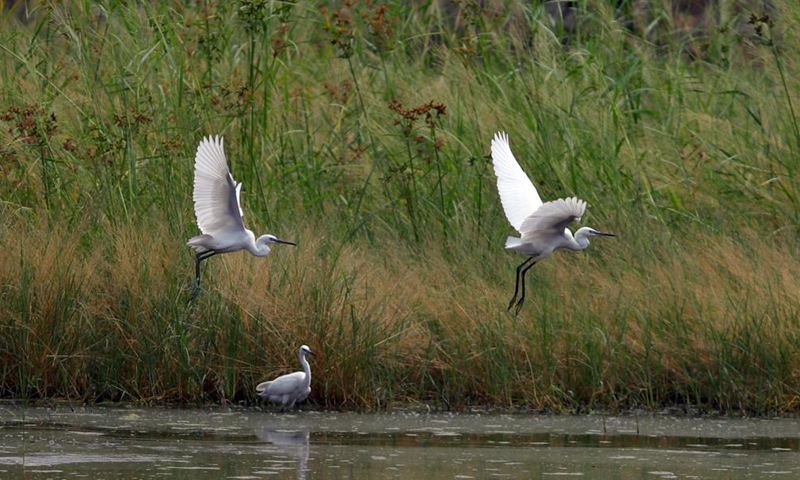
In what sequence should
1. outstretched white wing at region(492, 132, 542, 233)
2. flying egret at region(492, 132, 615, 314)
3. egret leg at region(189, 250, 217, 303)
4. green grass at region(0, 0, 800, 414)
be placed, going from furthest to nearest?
1. outstretched white wing at region(492, 132, 542, 233)
2. green grass at region(0, 0, 800, 414)
3. egret leg at region(189, 250, 217, 303)
4. flying egret at region(492, 132, 615, 314)

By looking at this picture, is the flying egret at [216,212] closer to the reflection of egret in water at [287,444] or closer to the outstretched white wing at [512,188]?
the reflection of egret in water at [287,444]

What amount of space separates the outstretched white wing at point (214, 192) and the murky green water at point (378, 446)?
2.89ft

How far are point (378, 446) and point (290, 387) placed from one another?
71cm

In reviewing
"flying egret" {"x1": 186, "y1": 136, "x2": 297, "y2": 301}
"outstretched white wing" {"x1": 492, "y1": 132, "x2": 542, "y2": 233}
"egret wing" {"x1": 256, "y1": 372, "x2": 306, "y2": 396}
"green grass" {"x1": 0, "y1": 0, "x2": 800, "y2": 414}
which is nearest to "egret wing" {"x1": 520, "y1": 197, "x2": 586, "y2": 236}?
"outstretched white wing" {"x1": 492, "y1": 132, "x2": 542, "y2": 233}

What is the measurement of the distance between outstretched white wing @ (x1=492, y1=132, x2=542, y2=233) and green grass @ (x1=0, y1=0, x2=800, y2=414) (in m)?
0.53

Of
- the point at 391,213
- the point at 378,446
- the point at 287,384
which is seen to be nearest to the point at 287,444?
the point at 378,446

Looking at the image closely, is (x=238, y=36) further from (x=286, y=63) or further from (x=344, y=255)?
(x=344, y=255)

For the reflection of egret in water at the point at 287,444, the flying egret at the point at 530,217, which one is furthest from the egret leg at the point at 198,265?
the flying egret at the point at 530,217

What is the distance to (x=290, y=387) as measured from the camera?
22.1 ft

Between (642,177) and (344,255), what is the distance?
232cm

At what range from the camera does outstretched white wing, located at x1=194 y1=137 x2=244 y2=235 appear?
6.70 m

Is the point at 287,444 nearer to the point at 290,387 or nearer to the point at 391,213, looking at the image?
the point at 290,387

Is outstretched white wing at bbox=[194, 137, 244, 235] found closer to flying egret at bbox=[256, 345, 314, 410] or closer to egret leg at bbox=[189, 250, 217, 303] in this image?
egret leg at bbox=[189, 250, 217, 303]

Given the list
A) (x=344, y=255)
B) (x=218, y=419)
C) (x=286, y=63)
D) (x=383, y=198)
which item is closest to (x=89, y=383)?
(x=218, y=419)
